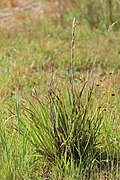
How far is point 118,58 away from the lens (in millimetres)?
5453

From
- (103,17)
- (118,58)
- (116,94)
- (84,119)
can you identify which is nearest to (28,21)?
(103,17)

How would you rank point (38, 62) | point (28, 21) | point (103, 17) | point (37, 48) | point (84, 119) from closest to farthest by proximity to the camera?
point (84, 119) → point (38, 62) → point (37, 48) → point (103, 17) → point (28, 21)

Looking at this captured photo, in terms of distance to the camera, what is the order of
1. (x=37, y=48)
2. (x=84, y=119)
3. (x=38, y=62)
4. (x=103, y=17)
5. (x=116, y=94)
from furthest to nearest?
1. (x=103, y=17)
2. (x=37, y=48)
3. (x=38, y=62)
4. (x=116, y=94)
5. (x=84, y=119)

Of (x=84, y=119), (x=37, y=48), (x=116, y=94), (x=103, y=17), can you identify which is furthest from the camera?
(x=103, y=17)

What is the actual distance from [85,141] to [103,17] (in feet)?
12.3

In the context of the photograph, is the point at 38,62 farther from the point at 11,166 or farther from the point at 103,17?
the point at 11,166

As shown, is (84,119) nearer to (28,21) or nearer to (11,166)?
(11,166)

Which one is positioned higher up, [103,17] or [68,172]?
[103,17]

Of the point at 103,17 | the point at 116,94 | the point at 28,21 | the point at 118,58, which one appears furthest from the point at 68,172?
the point at 28,21

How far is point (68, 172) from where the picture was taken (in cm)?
307

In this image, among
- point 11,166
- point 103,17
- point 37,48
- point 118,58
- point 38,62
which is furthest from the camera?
point 103,17

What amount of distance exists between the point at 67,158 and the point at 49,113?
0.96 feet

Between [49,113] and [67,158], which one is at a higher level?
[49,113]

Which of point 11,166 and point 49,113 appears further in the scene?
point 49,113
